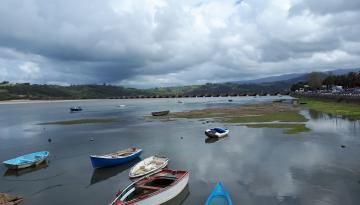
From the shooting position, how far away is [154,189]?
74.8 feet

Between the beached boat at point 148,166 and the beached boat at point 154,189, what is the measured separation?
9.93 feet

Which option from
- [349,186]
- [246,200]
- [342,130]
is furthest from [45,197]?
[342,130]

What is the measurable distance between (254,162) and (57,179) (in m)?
20.4

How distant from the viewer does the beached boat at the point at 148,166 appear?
93.8 feet

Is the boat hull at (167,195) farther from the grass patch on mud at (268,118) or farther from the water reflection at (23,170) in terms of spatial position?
the grass patch on mud at (268,118)

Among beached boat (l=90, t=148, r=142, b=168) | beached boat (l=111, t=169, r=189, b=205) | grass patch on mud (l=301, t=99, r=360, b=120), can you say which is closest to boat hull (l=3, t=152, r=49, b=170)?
beached boat (l=90, t=148, r=142, b=168)

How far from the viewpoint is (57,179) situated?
30.5m

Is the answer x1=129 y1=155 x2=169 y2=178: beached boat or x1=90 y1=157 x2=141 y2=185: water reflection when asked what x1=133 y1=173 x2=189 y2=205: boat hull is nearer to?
x1=129 y1=155 x2=169 y2=178: beached boat

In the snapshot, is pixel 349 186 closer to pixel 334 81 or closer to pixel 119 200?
pixel 119 200

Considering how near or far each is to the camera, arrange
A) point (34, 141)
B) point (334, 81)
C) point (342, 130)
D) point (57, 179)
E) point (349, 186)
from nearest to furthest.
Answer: point (349, 186)
point (57, 179)
point (342, 130)
point (34, 141)
point (334, 81)

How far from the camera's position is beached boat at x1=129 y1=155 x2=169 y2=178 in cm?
2860

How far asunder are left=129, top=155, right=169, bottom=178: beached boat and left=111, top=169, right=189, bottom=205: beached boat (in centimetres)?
303

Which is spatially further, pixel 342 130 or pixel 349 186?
pixel 342 130

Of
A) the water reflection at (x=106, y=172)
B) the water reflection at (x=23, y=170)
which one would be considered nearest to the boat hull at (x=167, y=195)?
the water reflection at (x=106, y=172)
